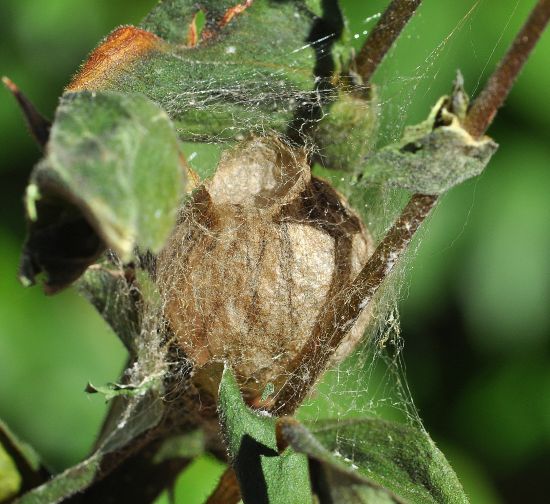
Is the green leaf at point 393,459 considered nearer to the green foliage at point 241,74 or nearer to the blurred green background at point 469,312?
the green foliage at point 241,74

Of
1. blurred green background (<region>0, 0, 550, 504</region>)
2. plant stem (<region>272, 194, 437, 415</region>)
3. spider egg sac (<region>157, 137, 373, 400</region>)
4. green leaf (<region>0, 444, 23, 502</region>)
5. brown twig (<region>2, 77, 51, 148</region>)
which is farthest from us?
blurred green background (<region>0, 0, 550, 504</region>)

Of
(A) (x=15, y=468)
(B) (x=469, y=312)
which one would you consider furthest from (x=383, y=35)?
(B) (x=469, y=312)

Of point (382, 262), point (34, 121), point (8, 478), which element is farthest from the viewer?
point (8, 478)

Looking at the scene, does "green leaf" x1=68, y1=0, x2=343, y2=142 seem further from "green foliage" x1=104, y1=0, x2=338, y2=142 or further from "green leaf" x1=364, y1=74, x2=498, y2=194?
"green leaf" x1=364, y1=74, x2=498, y2=194

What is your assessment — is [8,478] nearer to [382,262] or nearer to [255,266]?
[255,266]

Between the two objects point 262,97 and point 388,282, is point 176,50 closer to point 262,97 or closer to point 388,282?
point 262,97

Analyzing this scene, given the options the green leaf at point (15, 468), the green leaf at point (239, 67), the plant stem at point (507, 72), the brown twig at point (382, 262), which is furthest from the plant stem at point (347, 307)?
the green leaf at point (15, 468)

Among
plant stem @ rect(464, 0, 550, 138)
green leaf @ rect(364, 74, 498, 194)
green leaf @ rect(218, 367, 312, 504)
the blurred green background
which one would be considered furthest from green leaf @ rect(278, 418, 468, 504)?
the blurred green background
